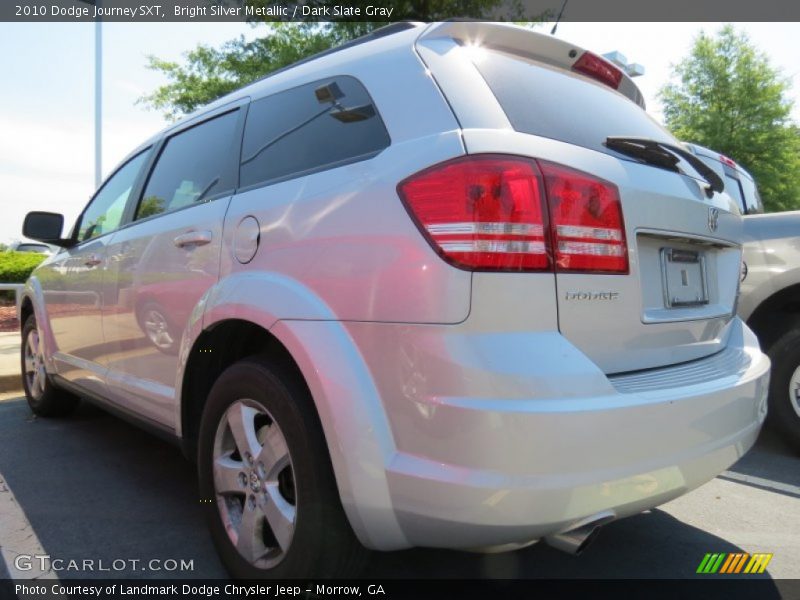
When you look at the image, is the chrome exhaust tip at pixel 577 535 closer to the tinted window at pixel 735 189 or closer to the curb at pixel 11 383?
the tinted window at pixel 735 189

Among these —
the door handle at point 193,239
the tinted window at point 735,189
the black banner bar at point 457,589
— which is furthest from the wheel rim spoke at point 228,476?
the tinted window at point 735,189

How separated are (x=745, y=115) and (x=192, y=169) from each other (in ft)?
80.3

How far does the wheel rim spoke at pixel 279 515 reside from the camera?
6.30 feet

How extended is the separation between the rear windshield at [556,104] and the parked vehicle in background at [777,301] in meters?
2.10

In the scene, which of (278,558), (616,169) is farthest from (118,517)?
(616,169)

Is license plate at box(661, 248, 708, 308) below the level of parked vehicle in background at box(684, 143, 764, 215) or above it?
below

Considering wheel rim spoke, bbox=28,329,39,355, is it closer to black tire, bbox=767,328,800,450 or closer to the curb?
the curb

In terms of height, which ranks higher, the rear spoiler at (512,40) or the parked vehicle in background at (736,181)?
the rear spoiler at (512,40)

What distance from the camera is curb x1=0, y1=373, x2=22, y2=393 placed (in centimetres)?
575

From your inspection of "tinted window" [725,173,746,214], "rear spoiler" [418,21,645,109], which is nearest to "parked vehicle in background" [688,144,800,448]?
"tinted window" [725,173,746,214]

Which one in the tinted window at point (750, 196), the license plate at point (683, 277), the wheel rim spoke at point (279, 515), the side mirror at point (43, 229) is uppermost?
the tinted window at point (750, 196)

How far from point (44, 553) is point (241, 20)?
11.7m

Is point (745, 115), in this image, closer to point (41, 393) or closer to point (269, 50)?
point (269, 50)

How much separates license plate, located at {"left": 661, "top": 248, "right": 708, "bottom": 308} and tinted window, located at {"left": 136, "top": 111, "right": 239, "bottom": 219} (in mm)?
1671
